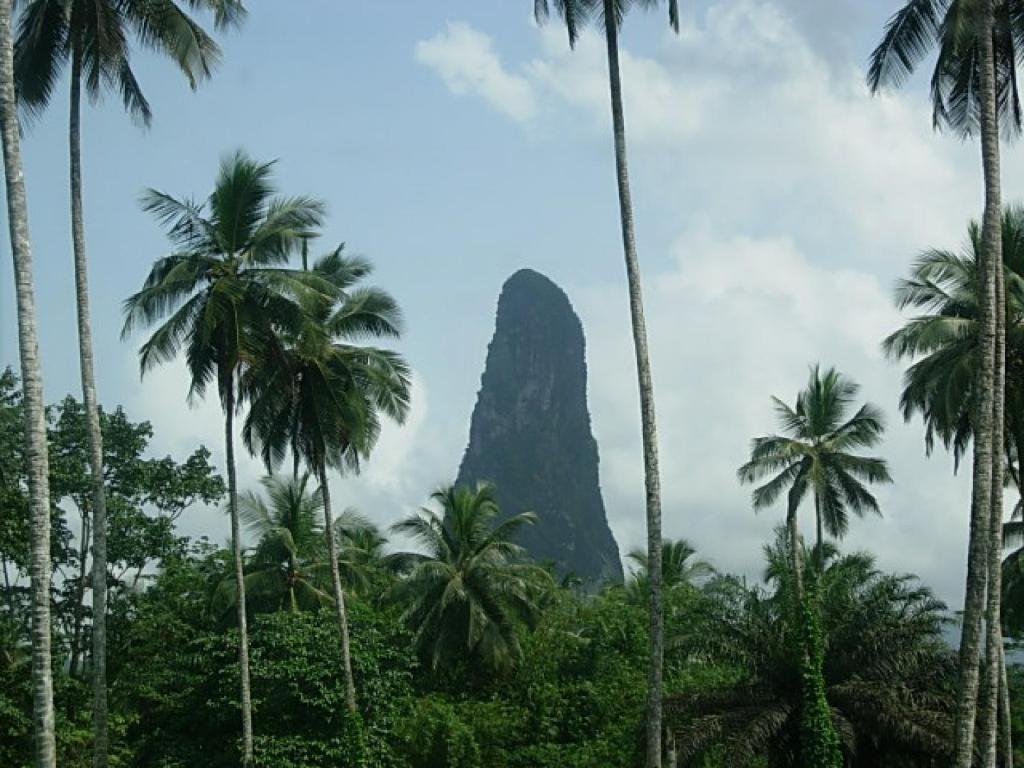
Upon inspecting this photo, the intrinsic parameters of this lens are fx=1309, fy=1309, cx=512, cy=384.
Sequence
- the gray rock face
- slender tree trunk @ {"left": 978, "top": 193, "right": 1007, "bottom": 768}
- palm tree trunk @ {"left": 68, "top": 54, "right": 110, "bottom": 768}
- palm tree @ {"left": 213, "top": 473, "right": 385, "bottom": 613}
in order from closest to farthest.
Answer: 1. slender tree trunk @ {"left": 978, "top": 193, "right": 1007, "bottom": 768}
2. palm tree trunk @ {"left": 68, "top": 54, "right": 110, "bottom": 768}
3. palm tree @ {"left": 213, "top": 473, "right": 385, "bottom": 613}
4. the gray rock face

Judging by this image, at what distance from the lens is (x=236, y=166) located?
27484 millimetres

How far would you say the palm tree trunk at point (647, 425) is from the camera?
64.0 feet

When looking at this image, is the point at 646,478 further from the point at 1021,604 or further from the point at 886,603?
the point at 1021,604

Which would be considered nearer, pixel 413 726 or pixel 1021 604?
pixel 413 726

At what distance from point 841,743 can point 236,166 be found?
16661mm

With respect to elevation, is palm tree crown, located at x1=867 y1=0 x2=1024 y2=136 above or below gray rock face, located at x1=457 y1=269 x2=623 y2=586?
below

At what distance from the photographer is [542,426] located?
152 m

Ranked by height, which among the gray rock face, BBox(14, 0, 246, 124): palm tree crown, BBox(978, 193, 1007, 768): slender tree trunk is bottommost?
BBox(978, 193, 1007, 768): slender tree trunk

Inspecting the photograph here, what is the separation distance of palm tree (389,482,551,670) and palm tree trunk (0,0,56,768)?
21.3 meters

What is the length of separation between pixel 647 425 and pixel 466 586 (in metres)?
17.5

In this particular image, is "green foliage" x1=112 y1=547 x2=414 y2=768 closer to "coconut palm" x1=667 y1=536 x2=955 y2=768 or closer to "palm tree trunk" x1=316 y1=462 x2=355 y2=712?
"palm tree trunk" x1=316 y1=462 x2=355 y2=712

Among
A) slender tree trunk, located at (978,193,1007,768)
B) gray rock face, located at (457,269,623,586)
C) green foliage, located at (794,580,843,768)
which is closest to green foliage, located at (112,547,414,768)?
green foliage, located at (794,580,843,768)

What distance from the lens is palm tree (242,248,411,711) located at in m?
28.9

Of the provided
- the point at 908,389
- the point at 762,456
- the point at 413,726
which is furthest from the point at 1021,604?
the point at 413,726
